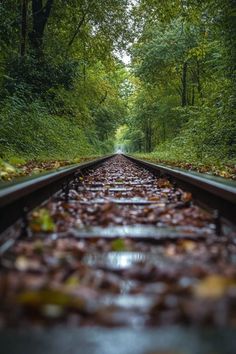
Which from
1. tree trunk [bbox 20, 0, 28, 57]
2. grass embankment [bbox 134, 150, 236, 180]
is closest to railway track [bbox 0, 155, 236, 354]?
grass embankment [bbox 134, 150, 236, 180]

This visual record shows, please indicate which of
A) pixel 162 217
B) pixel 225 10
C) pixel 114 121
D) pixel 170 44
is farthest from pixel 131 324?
pixel 114 121

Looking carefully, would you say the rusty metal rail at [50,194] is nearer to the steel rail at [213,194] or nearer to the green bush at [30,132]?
the steel rail at [213,194]

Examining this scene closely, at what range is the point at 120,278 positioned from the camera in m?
1.85

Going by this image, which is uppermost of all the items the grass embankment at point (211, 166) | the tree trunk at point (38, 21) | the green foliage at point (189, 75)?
the tree trunk at point (38, 21)

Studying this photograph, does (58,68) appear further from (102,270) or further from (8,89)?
(102,270)

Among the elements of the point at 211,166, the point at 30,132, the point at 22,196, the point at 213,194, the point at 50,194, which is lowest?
the point at 211,166

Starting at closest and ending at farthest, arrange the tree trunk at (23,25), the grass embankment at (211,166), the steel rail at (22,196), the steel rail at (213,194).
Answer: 1. the steel rail at (22,196)
2. the steel rail at (213,194)
3. the grass embankment at (211,166)
4. the tree trunk at (23,25)

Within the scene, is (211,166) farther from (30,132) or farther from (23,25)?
(23,25)

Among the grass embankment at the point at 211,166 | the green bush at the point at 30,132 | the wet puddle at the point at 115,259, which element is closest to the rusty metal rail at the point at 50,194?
the wet puddle at the point at 115,259

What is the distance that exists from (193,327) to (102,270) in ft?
2.34

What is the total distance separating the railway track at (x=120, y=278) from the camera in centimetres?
130

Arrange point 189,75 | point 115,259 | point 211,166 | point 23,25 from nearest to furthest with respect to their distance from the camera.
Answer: point 115,259 → point 211,166 → point 23,25 → point 189,75

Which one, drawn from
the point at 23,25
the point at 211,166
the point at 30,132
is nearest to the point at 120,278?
the point at 211,166

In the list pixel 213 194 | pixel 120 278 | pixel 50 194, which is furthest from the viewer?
pixel 50 194
